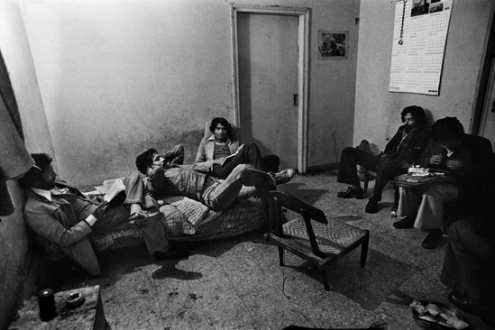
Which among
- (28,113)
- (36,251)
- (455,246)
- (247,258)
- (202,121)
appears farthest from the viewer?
(202,121)

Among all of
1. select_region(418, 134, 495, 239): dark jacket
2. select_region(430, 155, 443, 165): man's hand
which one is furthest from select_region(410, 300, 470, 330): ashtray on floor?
select_region(430, 155, 443, 165): man's hand

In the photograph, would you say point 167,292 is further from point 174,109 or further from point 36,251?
point 174,109

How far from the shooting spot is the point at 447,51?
3805 millimetres

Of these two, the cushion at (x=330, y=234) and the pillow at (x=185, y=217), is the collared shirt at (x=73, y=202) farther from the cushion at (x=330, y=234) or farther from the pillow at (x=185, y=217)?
the cushion at (x=330, y=234)

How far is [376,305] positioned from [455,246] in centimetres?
70

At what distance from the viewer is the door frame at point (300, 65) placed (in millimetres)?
4520

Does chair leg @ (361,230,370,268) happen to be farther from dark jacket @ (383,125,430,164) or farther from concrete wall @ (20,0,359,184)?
concrete wall @ (20,0,359,184)

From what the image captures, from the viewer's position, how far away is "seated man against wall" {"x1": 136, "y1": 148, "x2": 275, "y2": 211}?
3.16m

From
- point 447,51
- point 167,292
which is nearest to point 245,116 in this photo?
point 447,51

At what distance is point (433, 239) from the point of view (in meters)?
3.13

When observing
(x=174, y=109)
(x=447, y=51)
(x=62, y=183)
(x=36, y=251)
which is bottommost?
(x=36, y=251)

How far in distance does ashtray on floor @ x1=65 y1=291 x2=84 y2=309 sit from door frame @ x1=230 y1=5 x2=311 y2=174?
3.27 meters

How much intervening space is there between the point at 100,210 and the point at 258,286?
1560mm

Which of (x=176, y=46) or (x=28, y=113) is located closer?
(x=28, y=113)
